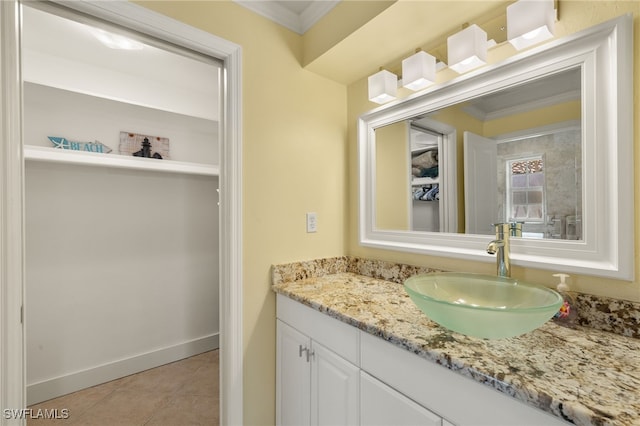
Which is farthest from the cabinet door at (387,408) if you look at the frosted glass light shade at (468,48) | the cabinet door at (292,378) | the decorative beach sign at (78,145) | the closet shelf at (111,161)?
the decorative beach sign at (78,145)

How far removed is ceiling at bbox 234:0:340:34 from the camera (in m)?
1.43

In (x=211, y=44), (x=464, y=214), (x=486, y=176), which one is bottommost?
(x=464, y=214)

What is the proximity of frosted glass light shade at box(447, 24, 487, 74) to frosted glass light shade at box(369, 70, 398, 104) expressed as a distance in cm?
34

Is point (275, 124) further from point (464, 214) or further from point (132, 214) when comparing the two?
point (132, 214)

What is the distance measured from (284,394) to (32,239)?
193 centimetres

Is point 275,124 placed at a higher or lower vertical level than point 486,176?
higher

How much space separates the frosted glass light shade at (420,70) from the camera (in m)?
1.29

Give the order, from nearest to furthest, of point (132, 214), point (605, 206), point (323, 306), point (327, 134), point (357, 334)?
1. point (605, 206)
2. point (357, 334)
3. point (323, 306)
4. point (327, 134)
5. point (132, 214)

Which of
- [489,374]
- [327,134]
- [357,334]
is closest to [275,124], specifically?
[327,134]

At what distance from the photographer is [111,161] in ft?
6.50

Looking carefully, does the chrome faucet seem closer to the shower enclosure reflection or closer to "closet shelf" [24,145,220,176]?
the shower enclosure reflection

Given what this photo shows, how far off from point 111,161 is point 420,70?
203 centimetres

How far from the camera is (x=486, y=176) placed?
1.21 metres

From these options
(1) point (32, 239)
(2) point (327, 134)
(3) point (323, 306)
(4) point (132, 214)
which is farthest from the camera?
(4) point (132, 214)
